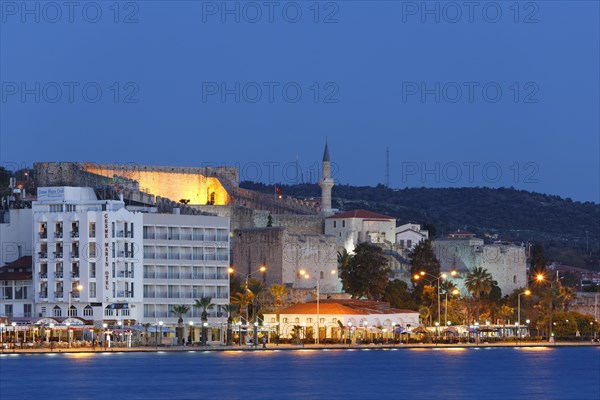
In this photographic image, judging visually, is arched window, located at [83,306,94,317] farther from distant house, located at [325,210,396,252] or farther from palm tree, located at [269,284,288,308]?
distant house, located at [325,210,396,252]

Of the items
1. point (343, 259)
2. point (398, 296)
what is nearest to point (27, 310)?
point (343, 259)

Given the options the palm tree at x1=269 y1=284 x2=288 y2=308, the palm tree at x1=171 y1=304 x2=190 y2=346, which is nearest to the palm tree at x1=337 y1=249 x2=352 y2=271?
the palm tree at x1=269 y1=284 x2=288 y2=308

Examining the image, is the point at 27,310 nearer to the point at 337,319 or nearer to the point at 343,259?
the point at 337,319

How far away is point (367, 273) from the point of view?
14050cm

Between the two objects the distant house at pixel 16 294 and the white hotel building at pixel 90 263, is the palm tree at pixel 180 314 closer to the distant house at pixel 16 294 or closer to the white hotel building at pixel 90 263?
the white hotel building at pixel 90 263

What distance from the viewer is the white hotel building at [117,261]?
129m

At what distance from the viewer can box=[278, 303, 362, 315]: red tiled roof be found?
5162 inches

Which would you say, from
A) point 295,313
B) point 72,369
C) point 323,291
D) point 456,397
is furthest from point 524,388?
point 323,291

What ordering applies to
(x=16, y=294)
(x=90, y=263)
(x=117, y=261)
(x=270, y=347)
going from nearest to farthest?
(x=270, y=347), (x=90, y=263), (x=117, y=261), (x=16, y=294)

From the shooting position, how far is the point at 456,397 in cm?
8962

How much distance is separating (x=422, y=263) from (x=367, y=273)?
768 cm

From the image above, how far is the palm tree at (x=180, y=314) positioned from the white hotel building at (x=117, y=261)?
798 mm

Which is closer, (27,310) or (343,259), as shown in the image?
(27,310)

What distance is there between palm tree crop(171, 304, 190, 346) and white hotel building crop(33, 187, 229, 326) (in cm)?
80
